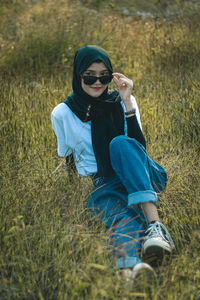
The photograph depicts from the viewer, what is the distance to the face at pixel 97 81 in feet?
8.75

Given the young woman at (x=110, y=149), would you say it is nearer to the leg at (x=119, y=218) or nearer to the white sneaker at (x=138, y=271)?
the leg at (x=119, y=218)

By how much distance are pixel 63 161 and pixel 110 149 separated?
1.22 ft

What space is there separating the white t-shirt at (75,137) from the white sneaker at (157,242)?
76cm

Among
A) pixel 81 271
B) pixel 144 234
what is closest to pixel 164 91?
pixel 144 234

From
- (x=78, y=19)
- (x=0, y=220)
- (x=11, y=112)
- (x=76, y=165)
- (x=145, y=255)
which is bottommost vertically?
(x=145, y=255)

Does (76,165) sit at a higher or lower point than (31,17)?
lower

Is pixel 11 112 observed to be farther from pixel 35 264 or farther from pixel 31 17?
pixel 31 17

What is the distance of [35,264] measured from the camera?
1.96 m

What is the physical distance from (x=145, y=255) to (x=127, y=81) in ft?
4.14

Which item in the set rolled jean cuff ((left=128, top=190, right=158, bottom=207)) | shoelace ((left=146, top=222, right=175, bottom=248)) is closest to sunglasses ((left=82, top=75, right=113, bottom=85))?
rolled jean cuff ((left=128, top=190, right=158, bottom=207))

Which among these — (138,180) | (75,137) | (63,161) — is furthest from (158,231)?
(75,137)

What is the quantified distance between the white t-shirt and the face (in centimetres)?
21

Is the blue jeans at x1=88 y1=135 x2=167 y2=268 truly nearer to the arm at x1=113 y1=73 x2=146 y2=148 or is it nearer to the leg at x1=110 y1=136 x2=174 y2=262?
the leg at x1=110 y1=136 x2=174 y2=262

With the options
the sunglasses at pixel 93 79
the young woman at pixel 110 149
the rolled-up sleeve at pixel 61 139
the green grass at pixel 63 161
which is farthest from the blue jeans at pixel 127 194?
the sunglasses at pixel 93 79
